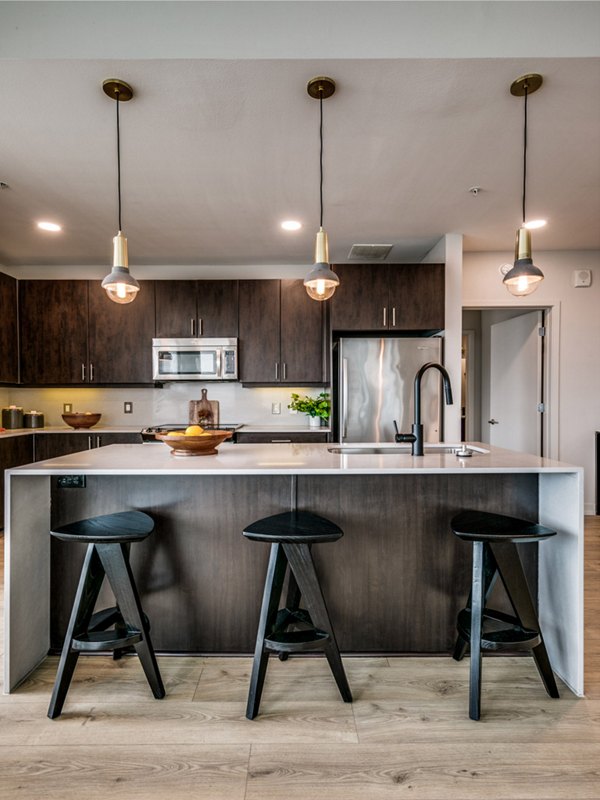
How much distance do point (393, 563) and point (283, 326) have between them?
2927 mm

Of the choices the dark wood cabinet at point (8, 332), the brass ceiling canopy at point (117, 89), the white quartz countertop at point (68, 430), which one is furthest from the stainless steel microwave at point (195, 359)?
the brass ceiling canopy at point (117, 89)

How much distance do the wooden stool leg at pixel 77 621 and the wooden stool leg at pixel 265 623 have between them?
0.64 m

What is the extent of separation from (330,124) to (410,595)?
2.27 meters

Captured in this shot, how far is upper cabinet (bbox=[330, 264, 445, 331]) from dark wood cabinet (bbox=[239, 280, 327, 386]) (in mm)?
415

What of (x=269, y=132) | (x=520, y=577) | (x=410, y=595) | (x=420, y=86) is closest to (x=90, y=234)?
(x=269, y=132)

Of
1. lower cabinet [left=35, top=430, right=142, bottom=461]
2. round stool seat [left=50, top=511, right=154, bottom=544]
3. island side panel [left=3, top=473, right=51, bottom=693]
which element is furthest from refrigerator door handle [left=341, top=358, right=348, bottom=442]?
island side panel [left=3, top=473, right=51, bottom=693]

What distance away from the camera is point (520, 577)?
5.88 ft

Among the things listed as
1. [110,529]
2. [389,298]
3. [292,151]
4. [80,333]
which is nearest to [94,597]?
[110,529]

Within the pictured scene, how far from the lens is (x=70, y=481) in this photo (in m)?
2.04

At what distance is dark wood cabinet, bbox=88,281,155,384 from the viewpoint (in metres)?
4.52

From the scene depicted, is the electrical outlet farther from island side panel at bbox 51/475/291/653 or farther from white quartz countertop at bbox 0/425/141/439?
white quartz countertop at bbox 0/425/141/439

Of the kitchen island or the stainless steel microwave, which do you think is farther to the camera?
the stainless steel microwave

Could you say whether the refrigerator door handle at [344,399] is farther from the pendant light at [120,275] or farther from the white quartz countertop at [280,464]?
the pendant light at [120,275]

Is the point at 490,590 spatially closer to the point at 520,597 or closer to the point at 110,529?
the point at 520,597
